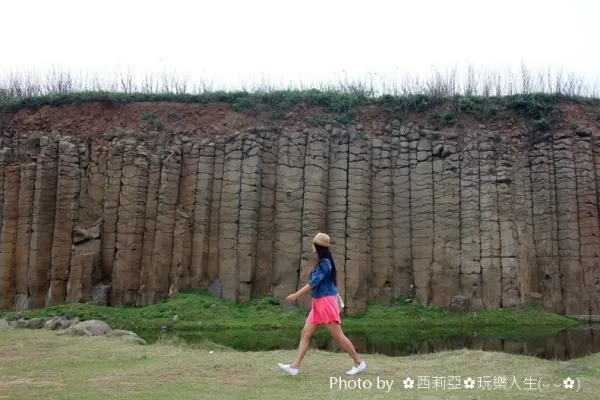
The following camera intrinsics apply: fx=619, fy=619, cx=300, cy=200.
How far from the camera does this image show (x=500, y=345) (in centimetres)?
1454

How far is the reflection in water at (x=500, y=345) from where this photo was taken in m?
13.0

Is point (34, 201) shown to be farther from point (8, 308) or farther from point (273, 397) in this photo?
point (273, 397)

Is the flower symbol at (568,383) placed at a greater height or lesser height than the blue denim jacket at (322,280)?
lesser

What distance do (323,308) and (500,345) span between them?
26.1ft

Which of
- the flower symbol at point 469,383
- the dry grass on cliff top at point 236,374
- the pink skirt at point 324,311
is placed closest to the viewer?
the dry grass on cliff top at point 236,374

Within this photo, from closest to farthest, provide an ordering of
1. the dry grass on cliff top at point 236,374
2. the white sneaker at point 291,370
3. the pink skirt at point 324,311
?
the dry grass on cliff top at point 236,374 < the white sneaker at point 291,370 < the pink skirt at point 324,311

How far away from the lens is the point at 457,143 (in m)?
23.7

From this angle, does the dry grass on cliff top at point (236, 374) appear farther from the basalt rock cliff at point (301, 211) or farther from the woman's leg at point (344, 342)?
the basalt rock cliff at point (301, 211)

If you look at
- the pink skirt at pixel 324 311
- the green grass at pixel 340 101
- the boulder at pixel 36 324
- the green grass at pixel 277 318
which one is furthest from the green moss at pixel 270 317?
the pink skirt at pixel 324 311

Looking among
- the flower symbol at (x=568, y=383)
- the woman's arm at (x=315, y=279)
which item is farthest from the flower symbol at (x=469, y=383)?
the woman's arm at (x=315, y=279)

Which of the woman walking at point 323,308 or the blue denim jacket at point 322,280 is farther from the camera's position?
the blue denim jacket at point 322,280

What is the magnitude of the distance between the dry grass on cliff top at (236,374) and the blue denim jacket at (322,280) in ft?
3.50

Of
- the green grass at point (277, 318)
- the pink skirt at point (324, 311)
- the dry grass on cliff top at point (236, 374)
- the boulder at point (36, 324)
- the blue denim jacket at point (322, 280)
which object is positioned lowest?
the green grass at point (277, 318)

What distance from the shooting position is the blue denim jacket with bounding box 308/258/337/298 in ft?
27.1
